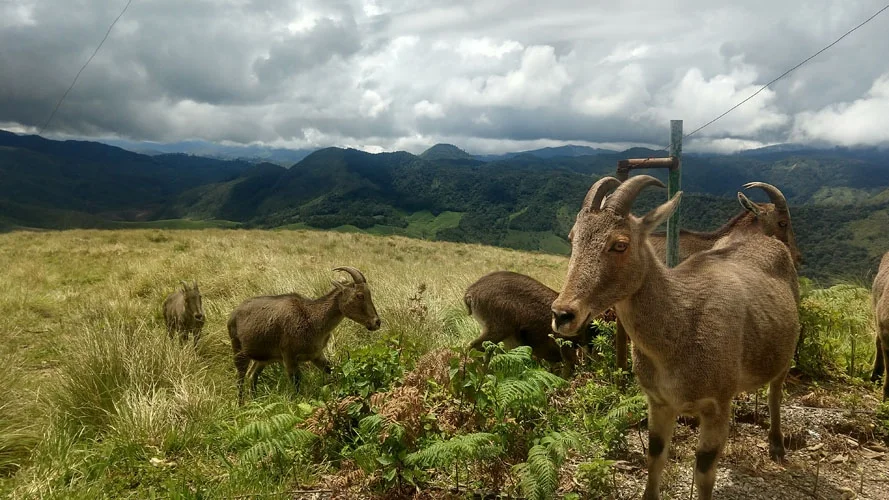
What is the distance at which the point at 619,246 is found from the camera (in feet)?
9.92

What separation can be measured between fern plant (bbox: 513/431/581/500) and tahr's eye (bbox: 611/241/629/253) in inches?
53.8

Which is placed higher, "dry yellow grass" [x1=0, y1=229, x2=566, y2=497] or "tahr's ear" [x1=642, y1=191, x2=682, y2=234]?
"tahr's ear" [x1=642, y1=191, x2=682, y2=234]

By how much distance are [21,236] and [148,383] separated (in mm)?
30332

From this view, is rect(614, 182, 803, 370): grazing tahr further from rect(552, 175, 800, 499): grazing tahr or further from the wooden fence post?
rect(552, 175, 800, 499): grazing tahr

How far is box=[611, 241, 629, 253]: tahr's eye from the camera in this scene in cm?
301

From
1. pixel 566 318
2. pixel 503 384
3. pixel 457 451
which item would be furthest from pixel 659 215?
pixel 457 451

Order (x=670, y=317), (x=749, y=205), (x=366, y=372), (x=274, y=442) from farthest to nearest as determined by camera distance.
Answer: (x=749, y=205)
(x=366, y=372)
(x=274, y=442)
(x=670, y=317)

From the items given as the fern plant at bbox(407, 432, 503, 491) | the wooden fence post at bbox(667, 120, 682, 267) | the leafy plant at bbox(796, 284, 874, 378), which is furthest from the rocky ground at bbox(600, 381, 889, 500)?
the wooden fence post at bbox(667, 120, 682, 267)

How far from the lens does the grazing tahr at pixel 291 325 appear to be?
6.70m

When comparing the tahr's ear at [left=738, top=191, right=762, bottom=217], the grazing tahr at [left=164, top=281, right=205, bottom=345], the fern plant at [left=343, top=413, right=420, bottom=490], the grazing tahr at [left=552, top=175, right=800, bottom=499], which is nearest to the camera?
the grazing tahr at [left=552, top=175, right=800, bottom=499]

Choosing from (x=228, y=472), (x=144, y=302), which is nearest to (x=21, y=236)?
(x=144, y=302)

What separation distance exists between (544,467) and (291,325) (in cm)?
435

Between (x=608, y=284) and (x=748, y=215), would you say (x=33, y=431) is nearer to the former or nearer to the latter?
(x=608, y=284)

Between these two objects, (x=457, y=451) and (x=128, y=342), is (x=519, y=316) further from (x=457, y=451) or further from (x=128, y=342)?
(x=128, y=342)
